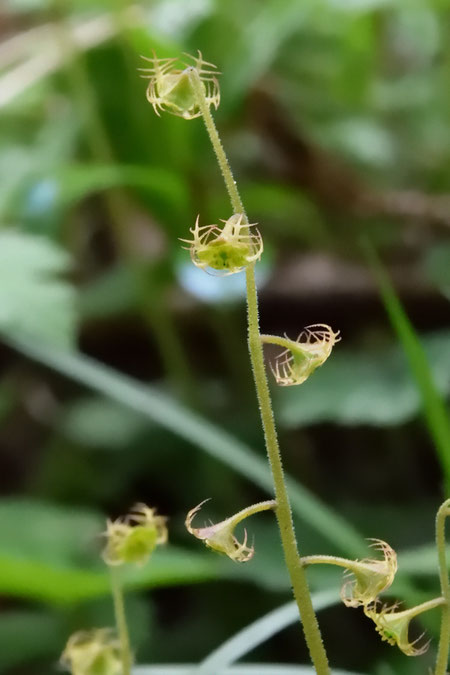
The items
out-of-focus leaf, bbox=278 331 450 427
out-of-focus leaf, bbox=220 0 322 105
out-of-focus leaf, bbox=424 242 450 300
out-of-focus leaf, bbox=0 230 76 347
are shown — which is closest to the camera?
out-of-focus leaf, bbox=0 230 76 347

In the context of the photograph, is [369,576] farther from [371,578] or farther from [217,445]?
[217,445]

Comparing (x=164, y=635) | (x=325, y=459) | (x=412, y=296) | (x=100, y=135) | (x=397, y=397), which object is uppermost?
(x=100, y=135)

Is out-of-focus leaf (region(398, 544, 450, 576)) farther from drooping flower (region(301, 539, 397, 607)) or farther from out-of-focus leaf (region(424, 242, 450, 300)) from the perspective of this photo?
out-of-focus leaf (region(424, 242, 450, 300))

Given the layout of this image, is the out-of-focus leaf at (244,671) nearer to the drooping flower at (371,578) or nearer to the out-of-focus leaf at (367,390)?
the drooping flower at (371,578)

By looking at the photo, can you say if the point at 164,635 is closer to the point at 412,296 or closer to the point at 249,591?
the point at 249,591

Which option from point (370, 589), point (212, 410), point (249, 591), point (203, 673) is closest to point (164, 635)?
point (249, 591)

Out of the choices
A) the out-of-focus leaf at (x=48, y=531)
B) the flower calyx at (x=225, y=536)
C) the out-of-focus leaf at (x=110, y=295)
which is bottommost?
the flower calyx at (x=225, y=536)

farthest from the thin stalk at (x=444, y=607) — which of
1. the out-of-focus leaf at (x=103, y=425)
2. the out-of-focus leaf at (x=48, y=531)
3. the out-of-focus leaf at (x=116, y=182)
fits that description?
the out-of-focus leaf at (x=103, y=425)

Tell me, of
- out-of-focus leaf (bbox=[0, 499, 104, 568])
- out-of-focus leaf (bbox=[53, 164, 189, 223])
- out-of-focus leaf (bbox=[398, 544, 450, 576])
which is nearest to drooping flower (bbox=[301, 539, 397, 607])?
out-of-focus leaf (bbox=[398, 544, 450, 576])
